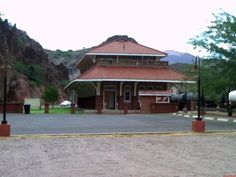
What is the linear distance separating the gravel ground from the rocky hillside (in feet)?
247

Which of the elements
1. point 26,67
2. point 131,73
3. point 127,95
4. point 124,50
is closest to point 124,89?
point 127,95

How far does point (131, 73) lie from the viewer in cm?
5731

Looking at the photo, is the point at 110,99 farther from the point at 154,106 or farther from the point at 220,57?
the point at 220,57

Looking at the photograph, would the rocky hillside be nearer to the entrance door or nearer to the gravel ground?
the entrance door

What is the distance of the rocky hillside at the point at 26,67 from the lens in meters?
100

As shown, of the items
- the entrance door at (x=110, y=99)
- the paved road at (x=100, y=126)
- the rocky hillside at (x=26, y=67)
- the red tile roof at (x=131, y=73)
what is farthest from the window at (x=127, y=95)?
the rocky hillside at (x=26, y=67)

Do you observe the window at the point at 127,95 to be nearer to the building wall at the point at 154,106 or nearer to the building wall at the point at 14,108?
the building wall at the point at 154,106

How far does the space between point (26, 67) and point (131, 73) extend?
68.6 metres

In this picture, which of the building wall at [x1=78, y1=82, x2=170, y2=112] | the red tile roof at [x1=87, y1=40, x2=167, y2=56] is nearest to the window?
the building wall at [x1=78, y1=82, x2=170, y2=112]

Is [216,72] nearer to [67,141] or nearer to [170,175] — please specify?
[67,141]

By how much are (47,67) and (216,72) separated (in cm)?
10113

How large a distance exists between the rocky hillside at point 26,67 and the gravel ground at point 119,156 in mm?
75343

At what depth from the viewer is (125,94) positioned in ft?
192

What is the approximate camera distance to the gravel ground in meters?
12.5
